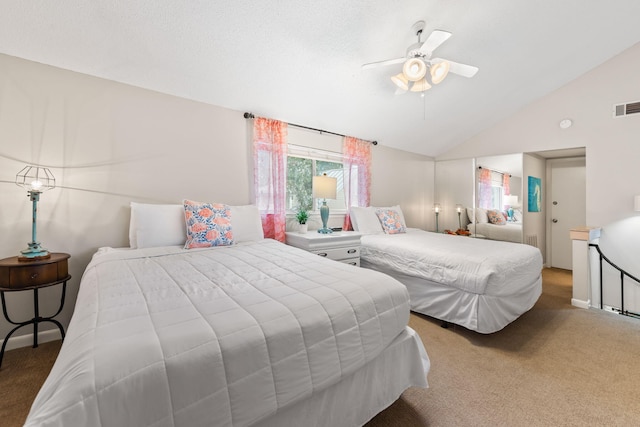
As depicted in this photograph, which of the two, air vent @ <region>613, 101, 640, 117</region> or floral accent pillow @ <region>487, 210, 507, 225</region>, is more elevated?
air vent @ <region>613, 101, 640, 117</region>

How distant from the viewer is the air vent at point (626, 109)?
121 inches

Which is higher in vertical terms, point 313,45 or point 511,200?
point 313,45

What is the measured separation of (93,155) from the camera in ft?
7.32

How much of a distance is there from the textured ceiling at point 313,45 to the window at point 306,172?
1.34 ft

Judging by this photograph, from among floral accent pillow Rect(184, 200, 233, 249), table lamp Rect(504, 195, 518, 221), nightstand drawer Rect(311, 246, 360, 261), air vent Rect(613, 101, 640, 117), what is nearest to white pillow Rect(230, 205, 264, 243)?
floral accent pillow Rect(184, 200, 233, 249)

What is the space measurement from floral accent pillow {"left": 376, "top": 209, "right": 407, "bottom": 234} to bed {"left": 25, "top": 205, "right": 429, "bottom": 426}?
2142 millimetres

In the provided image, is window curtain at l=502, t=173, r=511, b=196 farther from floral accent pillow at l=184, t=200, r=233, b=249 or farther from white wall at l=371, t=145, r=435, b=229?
floral accent pillow at l=184, t=200, r=233, b=249

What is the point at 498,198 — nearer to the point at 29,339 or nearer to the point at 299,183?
the point at 299,183

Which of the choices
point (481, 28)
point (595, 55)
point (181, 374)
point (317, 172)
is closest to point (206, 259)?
point (181, 374)

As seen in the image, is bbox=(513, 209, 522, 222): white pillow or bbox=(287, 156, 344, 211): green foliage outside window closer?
bbox=(287, 156, 344, 211): green foliage outside window

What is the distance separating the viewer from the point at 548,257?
4332 mm

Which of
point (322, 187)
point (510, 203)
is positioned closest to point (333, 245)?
point (322, 187)

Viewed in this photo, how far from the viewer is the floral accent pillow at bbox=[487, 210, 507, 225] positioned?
13.6 feet

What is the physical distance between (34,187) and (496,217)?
5424 mm
